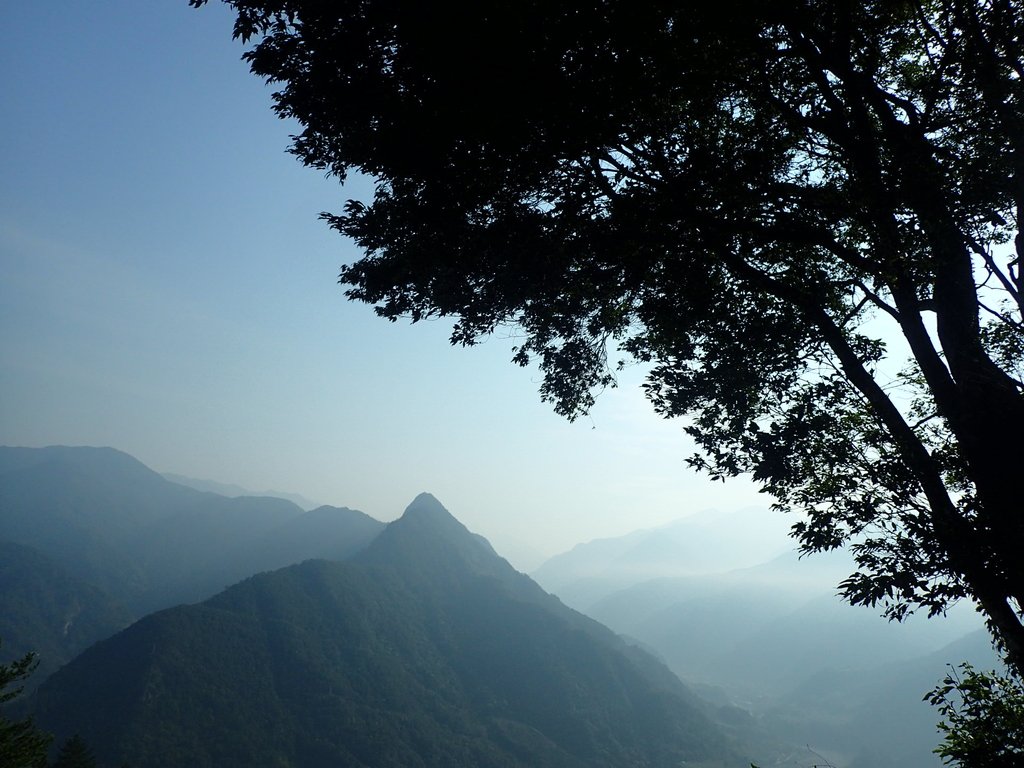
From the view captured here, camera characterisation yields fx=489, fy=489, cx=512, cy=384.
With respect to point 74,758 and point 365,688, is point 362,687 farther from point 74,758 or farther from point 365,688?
point 74,758

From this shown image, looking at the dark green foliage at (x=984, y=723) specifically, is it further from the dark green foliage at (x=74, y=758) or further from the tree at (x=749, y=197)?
the dark green foliage at (x=74, y=758)

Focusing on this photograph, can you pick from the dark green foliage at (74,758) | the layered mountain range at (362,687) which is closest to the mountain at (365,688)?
the layered mountain range at (362,687)

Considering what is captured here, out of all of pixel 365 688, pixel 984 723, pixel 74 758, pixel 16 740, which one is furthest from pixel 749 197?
pixel 365 688

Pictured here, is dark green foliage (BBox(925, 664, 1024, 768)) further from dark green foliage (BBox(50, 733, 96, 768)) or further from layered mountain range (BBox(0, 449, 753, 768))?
layered mountain range (BBox(0, 449, 753, 768))

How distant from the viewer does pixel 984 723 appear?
691cm

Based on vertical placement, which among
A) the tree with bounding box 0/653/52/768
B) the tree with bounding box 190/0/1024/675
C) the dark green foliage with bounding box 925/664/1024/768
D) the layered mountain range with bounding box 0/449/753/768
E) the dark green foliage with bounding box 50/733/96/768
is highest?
the tree with bounding box 190/0/1024/675

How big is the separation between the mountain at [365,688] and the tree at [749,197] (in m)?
130

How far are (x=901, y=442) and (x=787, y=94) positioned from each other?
6.32 metres

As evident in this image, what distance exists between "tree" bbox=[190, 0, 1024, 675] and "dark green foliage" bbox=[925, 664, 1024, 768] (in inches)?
27.5

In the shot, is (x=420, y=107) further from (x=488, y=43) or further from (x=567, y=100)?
(x=567, y=100)

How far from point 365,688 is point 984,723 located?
16349 centimetres

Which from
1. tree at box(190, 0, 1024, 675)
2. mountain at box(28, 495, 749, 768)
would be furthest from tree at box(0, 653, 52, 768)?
mountain at box(28, 495, 749, 768)

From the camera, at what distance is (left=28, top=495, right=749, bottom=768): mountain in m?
108

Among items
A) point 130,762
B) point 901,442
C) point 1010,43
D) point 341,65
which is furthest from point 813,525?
point 130,762
